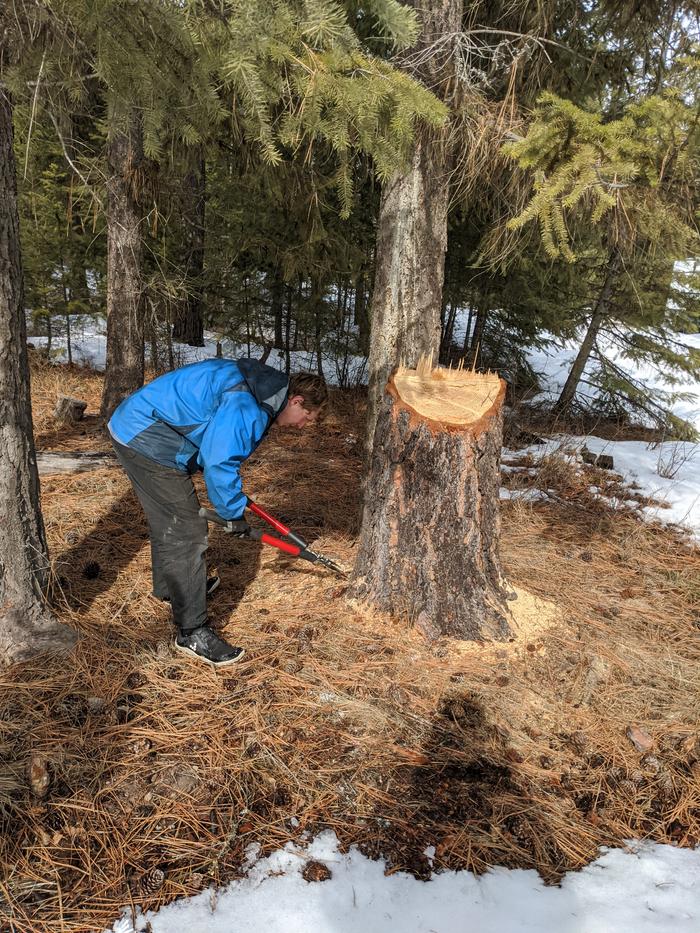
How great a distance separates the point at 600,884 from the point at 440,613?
1403mm

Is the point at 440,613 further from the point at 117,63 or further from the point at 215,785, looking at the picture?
the point at 117,63

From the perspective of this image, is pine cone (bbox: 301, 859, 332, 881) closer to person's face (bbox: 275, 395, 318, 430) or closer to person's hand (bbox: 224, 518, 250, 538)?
person's hand (bbox: 224, 518, 250, 538)

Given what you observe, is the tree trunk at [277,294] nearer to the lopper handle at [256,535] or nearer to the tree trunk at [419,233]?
the tree trunk at [419,233]

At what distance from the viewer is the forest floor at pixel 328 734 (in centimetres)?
196

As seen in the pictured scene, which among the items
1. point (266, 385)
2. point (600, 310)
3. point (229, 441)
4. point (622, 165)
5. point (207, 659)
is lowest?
point (207, 659)

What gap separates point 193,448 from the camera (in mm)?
2988

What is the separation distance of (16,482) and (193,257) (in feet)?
25.3

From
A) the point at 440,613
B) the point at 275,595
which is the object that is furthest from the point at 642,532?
the point at 275,595

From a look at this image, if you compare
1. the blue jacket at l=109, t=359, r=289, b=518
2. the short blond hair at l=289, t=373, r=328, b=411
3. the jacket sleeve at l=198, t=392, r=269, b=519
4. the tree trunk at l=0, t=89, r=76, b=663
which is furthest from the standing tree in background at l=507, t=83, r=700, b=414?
the tree trunk at l=0, t=89, r=76, b=663

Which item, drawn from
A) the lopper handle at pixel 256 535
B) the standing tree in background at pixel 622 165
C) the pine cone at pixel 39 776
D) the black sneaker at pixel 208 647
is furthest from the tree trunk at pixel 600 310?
the pine cone at pixel 39 776

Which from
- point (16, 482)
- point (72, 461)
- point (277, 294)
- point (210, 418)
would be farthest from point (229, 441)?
point (277, 294)

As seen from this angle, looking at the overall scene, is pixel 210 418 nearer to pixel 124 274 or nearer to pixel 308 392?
pixel 308 392

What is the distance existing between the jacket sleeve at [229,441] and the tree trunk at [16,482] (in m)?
0.91

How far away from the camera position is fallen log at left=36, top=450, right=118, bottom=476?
5.30 metres
